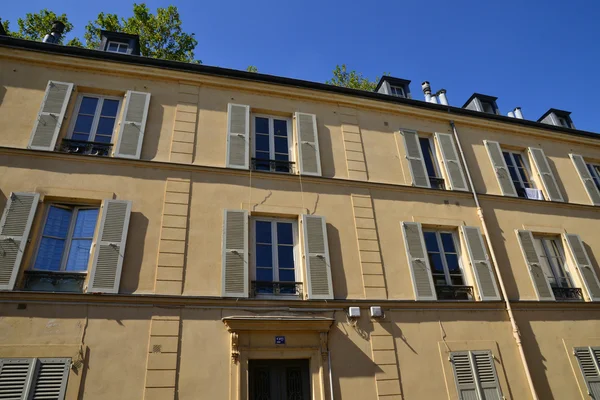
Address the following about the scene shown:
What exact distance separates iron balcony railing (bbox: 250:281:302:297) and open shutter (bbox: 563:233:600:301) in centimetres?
712

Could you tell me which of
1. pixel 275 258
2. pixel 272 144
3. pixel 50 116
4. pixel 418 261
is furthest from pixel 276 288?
pixel 50 116

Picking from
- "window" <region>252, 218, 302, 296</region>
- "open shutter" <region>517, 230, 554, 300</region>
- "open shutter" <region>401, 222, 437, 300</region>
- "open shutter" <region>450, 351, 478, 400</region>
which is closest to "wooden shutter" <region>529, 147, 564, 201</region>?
"open shutter" <region>517, 230, 554, 300</region>

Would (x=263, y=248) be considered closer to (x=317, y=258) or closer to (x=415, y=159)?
(x=317, y=258)

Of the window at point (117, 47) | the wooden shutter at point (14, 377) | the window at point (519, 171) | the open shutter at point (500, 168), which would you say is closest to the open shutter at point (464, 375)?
the open shutter at point (500, 168)

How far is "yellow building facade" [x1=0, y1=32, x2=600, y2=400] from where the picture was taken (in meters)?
6.37

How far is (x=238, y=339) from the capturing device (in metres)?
6.66

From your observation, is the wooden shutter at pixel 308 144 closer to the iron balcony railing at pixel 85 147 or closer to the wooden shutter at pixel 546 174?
the iron balcony railing at pixel 85 147

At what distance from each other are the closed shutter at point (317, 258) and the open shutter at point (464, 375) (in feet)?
9.19

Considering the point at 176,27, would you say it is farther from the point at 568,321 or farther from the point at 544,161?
the point at 568,321

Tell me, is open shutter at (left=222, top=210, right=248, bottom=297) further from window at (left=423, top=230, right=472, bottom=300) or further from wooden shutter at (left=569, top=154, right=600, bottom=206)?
wooden shutter at (left=569, top=154, right=600, bottom=206)

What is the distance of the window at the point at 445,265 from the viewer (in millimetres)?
8422

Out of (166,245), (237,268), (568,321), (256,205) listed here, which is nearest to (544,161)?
(568,321)

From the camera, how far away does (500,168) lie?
1068 cm

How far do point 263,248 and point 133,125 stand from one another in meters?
3.80
